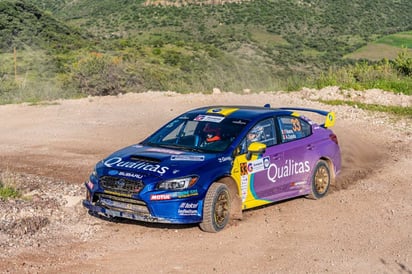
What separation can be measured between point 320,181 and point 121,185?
3.57 m

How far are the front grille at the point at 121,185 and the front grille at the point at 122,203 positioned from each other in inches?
3.6

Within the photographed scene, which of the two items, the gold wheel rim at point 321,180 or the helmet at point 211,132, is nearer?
the helmet at point 211,132

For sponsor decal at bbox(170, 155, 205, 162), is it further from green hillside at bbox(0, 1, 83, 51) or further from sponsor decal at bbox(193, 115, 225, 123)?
green hillside at bbox(0, 1, 83, 51)

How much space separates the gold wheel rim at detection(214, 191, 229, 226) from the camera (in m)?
8.59

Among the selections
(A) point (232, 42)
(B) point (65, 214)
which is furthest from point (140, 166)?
(A) point (232, 42)

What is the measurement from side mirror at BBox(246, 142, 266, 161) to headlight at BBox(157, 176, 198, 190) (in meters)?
1.08

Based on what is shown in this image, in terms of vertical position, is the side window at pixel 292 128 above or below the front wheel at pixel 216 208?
above

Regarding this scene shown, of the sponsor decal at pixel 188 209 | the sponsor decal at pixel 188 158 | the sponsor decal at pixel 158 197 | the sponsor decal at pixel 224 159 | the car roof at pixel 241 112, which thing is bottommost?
the sponsor decal at pixel 188 209

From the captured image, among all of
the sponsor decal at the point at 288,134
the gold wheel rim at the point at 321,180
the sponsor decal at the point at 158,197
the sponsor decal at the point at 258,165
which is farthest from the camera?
the gold wheel rim at the point at 321,180

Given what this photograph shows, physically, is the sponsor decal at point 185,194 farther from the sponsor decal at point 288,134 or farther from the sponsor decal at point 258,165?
the sponsor decal at point 288,134

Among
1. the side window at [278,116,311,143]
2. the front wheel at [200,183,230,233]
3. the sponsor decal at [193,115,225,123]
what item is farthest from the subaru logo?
the side window at [278,116,311,143]

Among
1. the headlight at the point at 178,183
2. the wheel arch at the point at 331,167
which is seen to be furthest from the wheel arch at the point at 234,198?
the wheel arch at the point at 331,167

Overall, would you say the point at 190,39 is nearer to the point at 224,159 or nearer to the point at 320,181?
the point at 320,181

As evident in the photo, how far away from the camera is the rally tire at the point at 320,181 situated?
34.5ft
